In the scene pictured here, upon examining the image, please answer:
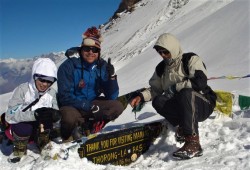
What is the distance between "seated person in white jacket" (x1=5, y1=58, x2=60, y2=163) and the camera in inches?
158

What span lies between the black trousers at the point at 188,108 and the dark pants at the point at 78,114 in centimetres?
Result: 93

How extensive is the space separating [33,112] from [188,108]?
5.92 feet

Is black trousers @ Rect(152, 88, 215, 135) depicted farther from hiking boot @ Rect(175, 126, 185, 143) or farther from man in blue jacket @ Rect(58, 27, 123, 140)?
man in blue jacket @ Rect(58, 27, 123, 140)

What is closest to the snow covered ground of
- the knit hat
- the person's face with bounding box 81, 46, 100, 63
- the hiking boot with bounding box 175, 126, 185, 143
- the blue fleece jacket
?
the hiking boot with bounding box 175, 126, 185, 143

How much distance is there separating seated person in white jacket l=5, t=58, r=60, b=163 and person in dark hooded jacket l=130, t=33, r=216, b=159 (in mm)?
1127

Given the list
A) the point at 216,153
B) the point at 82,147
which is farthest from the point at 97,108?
the point at 216,153

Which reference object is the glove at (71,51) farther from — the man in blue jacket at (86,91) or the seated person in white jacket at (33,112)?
the seated person in white jacket at (33,112)

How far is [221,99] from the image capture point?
4809mm

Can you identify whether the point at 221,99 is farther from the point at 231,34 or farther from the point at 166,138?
the point at 231,34

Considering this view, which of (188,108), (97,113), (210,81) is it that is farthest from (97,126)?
(210,81)

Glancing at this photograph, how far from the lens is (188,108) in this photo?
371cm

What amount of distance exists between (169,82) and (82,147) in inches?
55.8

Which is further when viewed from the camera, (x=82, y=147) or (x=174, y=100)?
(x=174, y=100)

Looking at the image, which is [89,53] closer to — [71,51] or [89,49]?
[89,49]
